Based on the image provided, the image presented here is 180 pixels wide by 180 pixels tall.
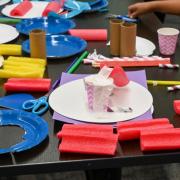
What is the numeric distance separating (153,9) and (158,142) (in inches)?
37.6

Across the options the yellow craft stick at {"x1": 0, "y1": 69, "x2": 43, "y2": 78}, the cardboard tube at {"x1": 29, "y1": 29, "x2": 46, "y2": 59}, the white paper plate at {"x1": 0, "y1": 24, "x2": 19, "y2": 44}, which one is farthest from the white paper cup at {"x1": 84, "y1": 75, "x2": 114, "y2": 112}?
→ the white paper plate at {"x1": 0, "y1": 24, "x2": 19, "y2": 44}

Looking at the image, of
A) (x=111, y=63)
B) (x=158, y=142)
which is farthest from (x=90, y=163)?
(x=111, y=63)

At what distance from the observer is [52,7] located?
174 cm

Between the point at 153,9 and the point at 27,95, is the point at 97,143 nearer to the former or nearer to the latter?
the point at 27,95

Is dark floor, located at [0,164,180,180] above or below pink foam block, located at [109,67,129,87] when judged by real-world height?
below

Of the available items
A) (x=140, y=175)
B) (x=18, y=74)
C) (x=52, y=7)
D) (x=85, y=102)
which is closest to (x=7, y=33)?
(x=52, y=7)

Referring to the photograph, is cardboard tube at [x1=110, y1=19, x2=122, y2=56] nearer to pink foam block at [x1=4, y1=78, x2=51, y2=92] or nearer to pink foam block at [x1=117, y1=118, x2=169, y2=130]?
pink foam block at [x1=4, y1=78, x2=51, y2=92]

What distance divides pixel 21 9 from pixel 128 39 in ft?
2.09

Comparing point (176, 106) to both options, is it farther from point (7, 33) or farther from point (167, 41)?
point (7, 33)

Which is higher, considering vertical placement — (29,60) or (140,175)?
(29,60)

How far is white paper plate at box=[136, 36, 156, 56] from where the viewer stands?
135 centimetres

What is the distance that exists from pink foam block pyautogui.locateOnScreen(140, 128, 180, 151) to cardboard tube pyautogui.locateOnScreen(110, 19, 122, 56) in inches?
20.4

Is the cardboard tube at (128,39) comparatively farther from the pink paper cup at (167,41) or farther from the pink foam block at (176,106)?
the pink foam block at (176,106)

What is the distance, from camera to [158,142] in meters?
0.86
